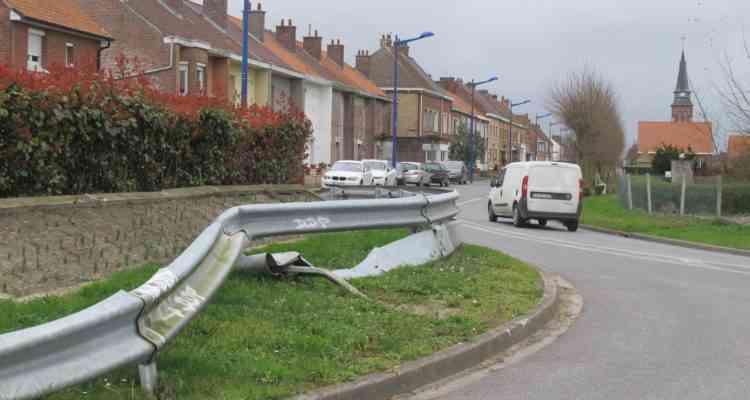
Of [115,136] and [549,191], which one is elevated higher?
[115,136]

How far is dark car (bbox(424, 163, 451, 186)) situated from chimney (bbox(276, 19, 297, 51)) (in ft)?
38.8

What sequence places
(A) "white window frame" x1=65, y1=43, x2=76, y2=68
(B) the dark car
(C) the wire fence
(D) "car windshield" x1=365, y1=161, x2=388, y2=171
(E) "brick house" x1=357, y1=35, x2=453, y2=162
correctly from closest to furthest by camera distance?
1. (C) the wire fence
2. (A) "white window frame" x1=65, y1=43, x2=76, y2=68
3. (D) "car windshield" x1=365, y1=161, x2=388, y2=171
4. (B) the dark car
5. (E) "brick house" x1=357, y1=35, x2=453, y2=162

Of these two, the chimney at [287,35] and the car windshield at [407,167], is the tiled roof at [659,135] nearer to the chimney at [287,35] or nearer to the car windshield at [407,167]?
the car windshield at [407,167]

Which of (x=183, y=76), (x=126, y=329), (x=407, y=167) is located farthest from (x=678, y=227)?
(x=407, y=167)

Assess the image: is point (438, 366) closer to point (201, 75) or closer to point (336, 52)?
point (201, 75)

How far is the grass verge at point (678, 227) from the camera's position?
2251 cm

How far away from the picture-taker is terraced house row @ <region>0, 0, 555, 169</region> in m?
29.5

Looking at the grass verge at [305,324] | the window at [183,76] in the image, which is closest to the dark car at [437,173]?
the window at [183,76]

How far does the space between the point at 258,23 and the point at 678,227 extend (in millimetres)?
31924

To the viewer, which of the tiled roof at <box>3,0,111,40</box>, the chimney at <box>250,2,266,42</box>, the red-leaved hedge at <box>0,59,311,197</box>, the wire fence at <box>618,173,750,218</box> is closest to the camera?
the red-leaved hedge at <box>0,59,311,197</box>

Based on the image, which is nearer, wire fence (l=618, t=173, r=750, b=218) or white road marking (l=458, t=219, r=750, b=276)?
white road marking (l=458, t=219, r=750, b=276)

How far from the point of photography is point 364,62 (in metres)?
75.4

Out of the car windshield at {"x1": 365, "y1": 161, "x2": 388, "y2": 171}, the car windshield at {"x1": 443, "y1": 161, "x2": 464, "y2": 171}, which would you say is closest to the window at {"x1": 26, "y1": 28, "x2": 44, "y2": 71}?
the car windshield at {"x1": 365, "y1": 161, "x2": 388, "y2": 171}

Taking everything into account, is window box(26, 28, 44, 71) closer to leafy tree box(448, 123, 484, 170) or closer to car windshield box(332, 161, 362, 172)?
car windshield box(332, 161, 362, 172)
